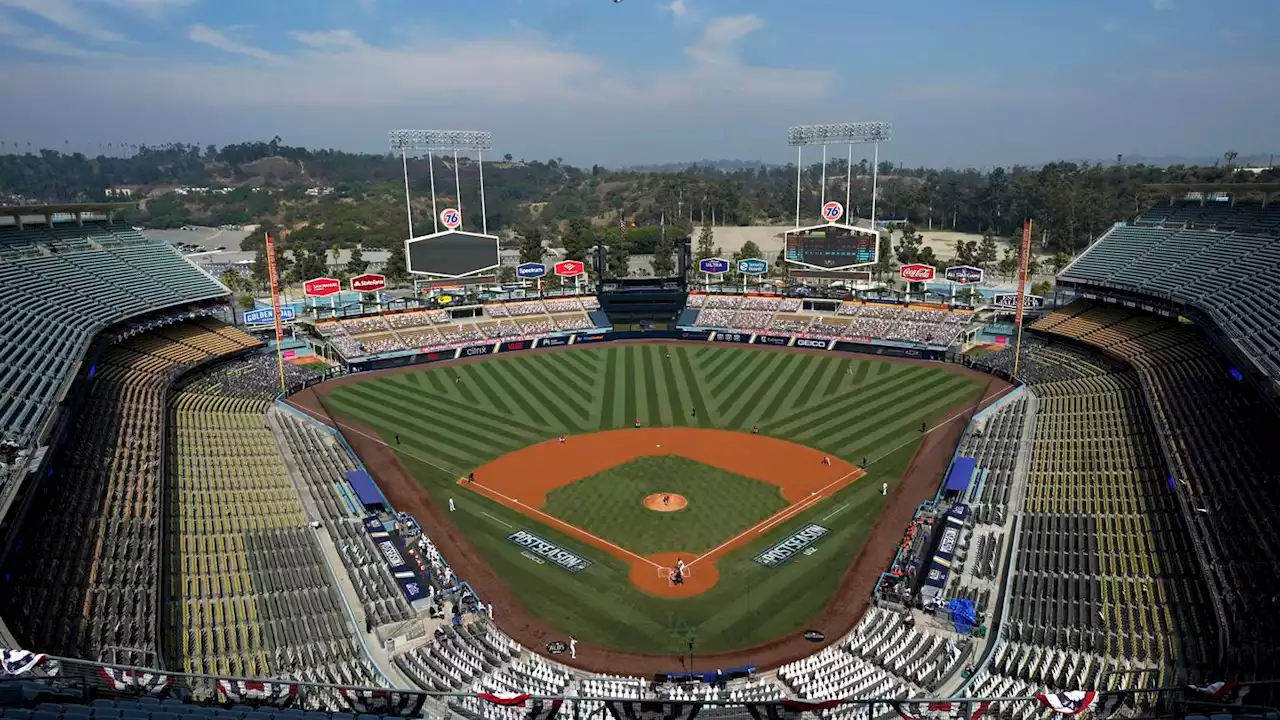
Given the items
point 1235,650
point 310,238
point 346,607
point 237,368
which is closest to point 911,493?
point 1235,650

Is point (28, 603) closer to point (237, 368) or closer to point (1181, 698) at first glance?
point (1181, 698)

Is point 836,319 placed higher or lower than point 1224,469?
lower

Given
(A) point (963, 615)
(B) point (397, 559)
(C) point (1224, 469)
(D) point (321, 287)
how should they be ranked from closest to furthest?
1. (A) point (963, 615)
2. (C) point (1224, 469)
3. (B) point (397, 559)
4. (D) point (321, 287)

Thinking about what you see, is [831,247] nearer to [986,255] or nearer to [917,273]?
[917,273]

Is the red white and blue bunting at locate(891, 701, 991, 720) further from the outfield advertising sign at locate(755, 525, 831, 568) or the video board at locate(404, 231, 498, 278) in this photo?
the video board at locate(404, 231, 498, 278)

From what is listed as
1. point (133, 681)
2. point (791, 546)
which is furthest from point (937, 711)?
point (133, 681)

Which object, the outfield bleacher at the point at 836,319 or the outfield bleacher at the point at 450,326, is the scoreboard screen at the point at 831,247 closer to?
the outfield bleacher at the point at 836,319
